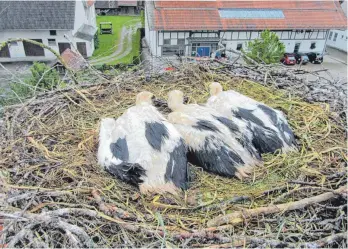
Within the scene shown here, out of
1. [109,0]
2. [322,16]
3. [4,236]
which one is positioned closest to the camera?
[4,236]

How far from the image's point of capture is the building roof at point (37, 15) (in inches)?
501

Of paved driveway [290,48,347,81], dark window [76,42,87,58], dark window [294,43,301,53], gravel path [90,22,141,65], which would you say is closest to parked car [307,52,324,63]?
paved driveway [290,48,347,81]

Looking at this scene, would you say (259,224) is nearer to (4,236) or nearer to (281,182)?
(281,182)

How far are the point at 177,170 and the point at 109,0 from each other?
2121 centimetres

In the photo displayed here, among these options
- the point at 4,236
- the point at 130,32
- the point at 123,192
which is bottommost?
the point at 130,32

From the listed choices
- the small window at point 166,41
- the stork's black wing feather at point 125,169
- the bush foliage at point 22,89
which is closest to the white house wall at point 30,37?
the small window at point 166,41

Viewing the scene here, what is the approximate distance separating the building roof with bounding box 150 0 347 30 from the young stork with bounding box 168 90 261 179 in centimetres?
935

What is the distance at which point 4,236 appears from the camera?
1522 millimetres

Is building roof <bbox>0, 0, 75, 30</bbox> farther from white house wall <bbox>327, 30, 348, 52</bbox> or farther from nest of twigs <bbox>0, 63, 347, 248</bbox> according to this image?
white house wall <bbox>327, 30, 348, 52</bbox>

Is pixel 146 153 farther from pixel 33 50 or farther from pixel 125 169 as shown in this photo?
pixel 33 50

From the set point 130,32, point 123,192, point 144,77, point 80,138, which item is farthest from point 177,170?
point 130,32

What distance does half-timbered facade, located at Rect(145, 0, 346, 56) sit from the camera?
Result: 38.5 ft

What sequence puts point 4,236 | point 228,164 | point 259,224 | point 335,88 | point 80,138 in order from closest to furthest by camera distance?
1. point 4,236
2. point 259,224
3. point 228,164
4. point 80,138
5. point 335,88

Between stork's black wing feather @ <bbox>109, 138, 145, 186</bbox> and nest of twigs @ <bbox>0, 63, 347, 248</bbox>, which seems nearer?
nest of twigs @ <bbox>0, 63, 347, 248</bbox>
